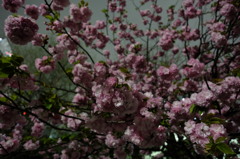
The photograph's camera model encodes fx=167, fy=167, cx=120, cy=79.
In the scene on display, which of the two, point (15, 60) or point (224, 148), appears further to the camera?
point (15, 60)

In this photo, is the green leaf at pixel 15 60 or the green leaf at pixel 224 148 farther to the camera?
the green leaf at pixel 15 60

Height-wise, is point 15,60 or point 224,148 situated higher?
point 15,60

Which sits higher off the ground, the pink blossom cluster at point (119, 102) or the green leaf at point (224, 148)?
the pink blossom cluster at point (119, 102)

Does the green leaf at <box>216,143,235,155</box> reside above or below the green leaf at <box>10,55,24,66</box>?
below

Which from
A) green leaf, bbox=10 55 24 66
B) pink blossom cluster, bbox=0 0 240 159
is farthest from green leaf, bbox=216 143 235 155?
green leaf, bbox=10 55 24 66

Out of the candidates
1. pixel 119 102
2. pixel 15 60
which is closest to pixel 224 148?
pixel 119 102

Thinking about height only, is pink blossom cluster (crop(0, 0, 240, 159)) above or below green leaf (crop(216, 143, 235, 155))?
above

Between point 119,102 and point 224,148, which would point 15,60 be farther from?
point 224,148

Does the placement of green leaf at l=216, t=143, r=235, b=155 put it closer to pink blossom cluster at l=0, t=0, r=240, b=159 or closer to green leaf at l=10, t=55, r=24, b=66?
pink blossom cluster at l=0, t=0, r=240, b=159

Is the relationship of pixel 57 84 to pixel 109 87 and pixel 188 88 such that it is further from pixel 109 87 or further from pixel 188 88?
pixel 109 87

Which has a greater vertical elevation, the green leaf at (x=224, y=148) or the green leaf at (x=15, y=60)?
the green leaf at (x=15, y=60)

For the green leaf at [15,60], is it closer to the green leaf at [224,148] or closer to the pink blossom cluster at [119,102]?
the pink blossom cluster at [119,102]

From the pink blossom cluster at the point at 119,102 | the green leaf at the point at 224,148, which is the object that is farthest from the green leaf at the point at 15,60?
the green leaf at the point at 224,148

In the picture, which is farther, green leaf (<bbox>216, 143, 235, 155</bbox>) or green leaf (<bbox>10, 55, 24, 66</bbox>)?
green leaf (<bbox>10, 55, 24, 66</bbox>)
